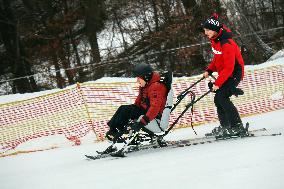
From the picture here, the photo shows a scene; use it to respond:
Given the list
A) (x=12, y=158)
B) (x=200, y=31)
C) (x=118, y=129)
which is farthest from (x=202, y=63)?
(x=118, y=129)

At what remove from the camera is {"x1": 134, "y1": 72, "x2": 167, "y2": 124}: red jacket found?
714 centimetres

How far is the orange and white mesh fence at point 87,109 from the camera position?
11109 mm

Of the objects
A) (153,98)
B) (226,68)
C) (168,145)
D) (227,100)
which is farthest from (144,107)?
(226,68)

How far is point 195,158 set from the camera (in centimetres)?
607

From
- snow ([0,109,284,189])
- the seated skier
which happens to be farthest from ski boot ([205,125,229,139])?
the seated skier

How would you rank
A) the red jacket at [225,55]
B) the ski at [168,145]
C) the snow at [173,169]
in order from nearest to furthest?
1. the snow at [173,169]
2. the red jacket at [225,55]
3. the ski at [168,145]

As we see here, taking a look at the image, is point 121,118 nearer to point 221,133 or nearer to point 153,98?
point 153,98

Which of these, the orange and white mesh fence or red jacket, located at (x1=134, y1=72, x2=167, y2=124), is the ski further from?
the orange and white mesh fence

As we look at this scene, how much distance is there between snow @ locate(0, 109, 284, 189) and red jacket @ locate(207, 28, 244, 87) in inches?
39.5

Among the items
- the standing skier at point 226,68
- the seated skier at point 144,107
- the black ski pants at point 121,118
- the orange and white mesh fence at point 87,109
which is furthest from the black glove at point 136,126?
the orange and white mesh fence at point 87,109

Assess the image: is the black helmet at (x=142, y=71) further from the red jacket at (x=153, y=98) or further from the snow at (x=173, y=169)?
the snow at (x=173, y=169)

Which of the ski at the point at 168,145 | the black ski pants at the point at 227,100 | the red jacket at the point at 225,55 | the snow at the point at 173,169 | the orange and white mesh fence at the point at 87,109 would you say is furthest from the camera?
the orange and white mesh fence at the point at 87,109

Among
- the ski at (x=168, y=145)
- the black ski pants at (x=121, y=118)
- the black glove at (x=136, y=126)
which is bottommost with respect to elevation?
the ski at (x=168, y=145)

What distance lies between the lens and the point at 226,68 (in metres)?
7.09
